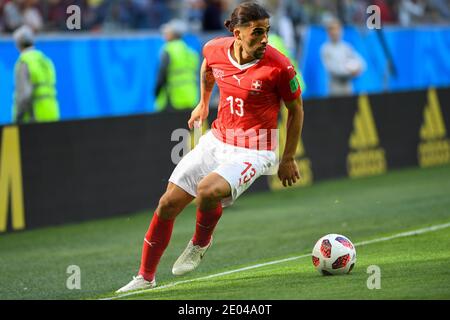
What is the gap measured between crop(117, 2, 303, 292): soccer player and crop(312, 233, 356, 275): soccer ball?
71cm

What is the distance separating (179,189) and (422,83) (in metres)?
18.5

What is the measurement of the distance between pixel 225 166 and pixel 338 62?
44.1ft

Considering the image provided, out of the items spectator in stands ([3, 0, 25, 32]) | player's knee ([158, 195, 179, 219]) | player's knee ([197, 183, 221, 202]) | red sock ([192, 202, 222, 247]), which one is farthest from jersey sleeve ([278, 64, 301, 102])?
spectator in stands ([3, 0, 25, 32])

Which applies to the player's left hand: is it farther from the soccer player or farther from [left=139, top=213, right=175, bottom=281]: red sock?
[left=139, top=213, right=175, bottom=281]: red sock

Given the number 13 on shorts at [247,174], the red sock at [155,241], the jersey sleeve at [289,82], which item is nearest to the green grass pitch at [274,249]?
the red sock at [155,241]

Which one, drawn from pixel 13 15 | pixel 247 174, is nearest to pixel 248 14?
pixel 247 174

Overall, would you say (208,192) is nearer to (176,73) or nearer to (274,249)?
(274,249)

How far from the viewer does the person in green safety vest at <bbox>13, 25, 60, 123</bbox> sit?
55.5 ft

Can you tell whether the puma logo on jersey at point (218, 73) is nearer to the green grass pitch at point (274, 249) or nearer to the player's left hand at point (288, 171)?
the player's left hand at point (288, 171)

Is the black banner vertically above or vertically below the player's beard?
below

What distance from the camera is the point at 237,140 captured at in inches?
370

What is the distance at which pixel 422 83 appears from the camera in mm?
26922
